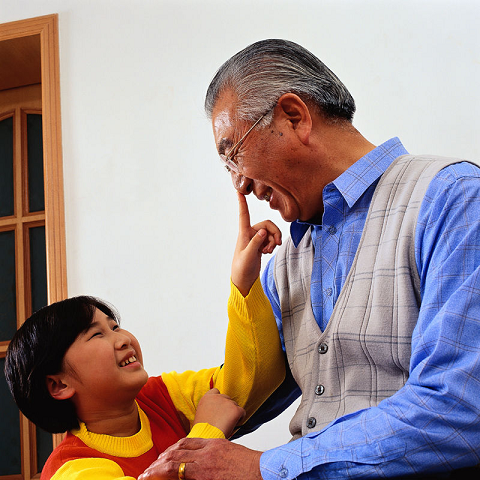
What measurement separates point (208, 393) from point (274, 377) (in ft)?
0.54

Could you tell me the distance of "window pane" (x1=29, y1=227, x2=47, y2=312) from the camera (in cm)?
282

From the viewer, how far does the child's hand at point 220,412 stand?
4.32 feet

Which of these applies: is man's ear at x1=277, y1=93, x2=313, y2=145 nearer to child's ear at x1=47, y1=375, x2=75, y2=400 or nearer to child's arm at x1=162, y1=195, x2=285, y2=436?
child's arm at x1=162, y1=195, x2=285, y2=436

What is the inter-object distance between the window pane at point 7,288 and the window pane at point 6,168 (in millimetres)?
127

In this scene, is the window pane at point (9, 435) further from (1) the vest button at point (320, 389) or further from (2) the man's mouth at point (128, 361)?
(1) the vest button at point (320, 389)

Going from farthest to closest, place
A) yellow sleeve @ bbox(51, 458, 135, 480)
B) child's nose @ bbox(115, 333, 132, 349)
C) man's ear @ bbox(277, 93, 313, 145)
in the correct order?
child's nose @ bbox(115, 333, 132, 349) → man's ear @ bbox(277, 93, 313, 145) → yellow sleeve @ bbox(51, 458, 135, 480)

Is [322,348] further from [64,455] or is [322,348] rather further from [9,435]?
[9,435]

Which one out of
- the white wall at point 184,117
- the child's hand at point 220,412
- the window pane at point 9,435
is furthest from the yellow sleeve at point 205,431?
the window pane at point 9,435

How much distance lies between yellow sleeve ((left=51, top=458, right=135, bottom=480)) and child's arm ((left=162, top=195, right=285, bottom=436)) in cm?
33

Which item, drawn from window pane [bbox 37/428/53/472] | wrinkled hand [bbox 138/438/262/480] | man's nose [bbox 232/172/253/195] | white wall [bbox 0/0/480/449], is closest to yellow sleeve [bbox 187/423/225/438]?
wrinkled hand [bbox 138/438/262/480]

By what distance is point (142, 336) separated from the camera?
2361mm

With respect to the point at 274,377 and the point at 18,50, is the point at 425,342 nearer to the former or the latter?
the point at 274,377

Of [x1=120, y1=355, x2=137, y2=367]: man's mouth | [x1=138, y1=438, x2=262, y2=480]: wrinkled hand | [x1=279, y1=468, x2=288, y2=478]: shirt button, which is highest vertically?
[x1=120, y1=355, x2=137, y2=367]: man's mouth

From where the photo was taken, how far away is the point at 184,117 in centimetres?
247
